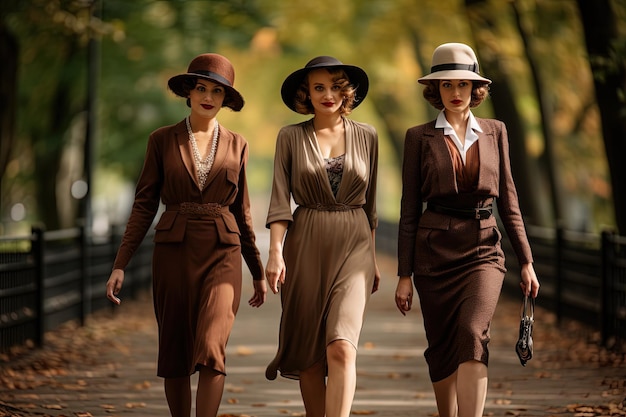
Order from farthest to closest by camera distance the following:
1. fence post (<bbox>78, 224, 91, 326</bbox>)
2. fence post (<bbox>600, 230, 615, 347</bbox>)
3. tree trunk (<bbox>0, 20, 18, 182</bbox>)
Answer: fence post (<bbox>78, 224, 91, 326</bbox>)
tree trunk (<bbox>0, 20, 18, 182</bbox>)
fence post (<bbox>600, 230, 615, 347</bbox>)

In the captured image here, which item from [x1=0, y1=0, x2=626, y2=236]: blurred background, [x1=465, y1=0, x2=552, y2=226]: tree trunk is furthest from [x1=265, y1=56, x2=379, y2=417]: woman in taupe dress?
[x1=465, y1=0, x2=552, y2=226]: tree trunk

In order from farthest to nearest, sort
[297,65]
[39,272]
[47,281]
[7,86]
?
[297,65], [7,86], [47,281], [39,272]

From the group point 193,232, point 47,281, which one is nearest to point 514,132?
point 47,281

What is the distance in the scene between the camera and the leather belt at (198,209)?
7535 millimetres

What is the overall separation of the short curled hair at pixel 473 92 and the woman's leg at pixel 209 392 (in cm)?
193

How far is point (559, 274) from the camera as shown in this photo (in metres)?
17.0

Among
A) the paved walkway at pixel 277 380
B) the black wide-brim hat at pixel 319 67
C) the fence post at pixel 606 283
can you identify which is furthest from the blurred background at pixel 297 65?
the black wide-brim hat at pixel 319 67

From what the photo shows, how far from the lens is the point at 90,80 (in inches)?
809

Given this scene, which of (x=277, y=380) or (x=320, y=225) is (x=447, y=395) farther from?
(x=277, y=380)

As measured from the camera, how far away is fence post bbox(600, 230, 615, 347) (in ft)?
46.0

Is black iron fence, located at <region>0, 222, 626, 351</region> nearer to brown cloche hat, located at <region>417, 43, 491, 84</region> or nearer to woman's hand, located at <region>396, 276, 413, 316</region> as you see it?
woman's hand, located at <region>396, 276, 413, 316</region>

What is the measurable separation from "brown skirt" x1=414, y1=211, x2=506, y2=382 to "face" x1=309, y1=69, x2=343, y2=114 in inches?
33.4

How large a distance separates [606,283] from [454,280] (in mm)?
7246

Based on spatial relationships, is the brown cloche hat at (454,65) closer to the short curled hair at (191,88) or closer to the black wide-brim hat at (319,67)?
the black wide-brim hat at (319,67)
